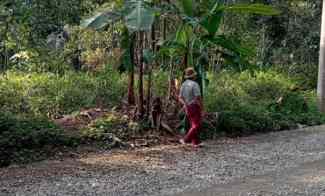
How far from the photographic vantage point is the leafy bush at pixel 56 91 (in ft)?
38.5

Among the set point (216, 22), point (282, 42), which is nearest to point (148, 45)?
point (216, 22)

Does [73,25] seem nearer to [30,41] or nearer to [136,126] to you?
[30,41]

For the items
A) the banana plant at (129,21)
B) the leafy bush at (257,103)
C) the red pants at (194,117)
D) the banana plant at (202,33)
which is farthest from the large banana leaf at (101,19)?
the leafy bush at (257,103)

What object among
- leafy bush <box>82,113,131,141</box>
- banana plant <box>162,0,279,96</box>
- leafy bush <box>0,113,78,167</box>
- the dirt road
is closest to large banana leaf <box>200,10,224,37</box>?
banana plant <box>162,0,279,96</box>

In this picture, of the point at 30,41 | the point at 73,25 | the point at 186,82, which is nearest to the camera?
the point at 186,82

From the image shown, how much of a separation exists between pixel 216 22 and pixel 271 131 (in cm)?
348

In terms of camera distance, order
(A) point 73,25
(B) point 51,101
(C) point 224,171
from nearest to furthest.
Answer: (C) point 224,171 → (B) point 51,101 → (A) point 73,25

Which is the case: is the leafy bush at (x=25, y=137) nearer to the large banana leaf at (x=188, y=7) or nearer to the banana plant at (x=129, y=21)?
the banana plant at (x=129, y=21)

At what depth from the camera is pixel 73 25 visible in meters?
15.9

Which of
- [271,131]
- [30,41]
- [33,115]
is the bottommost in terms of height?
[271,131]

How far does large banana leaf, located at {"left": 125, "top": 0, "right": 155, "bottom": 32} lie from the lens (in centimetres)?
1001

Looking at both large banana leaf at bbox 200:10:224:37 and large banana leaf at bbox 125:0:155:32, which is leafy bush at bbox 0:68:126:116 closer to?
large banana leaf at bbox 125:0:155:32

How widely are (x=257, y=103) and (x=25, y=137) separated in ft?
23.9

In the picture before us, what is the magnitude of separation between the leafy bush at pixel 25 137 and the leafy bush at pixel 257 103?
4029 millimetres
